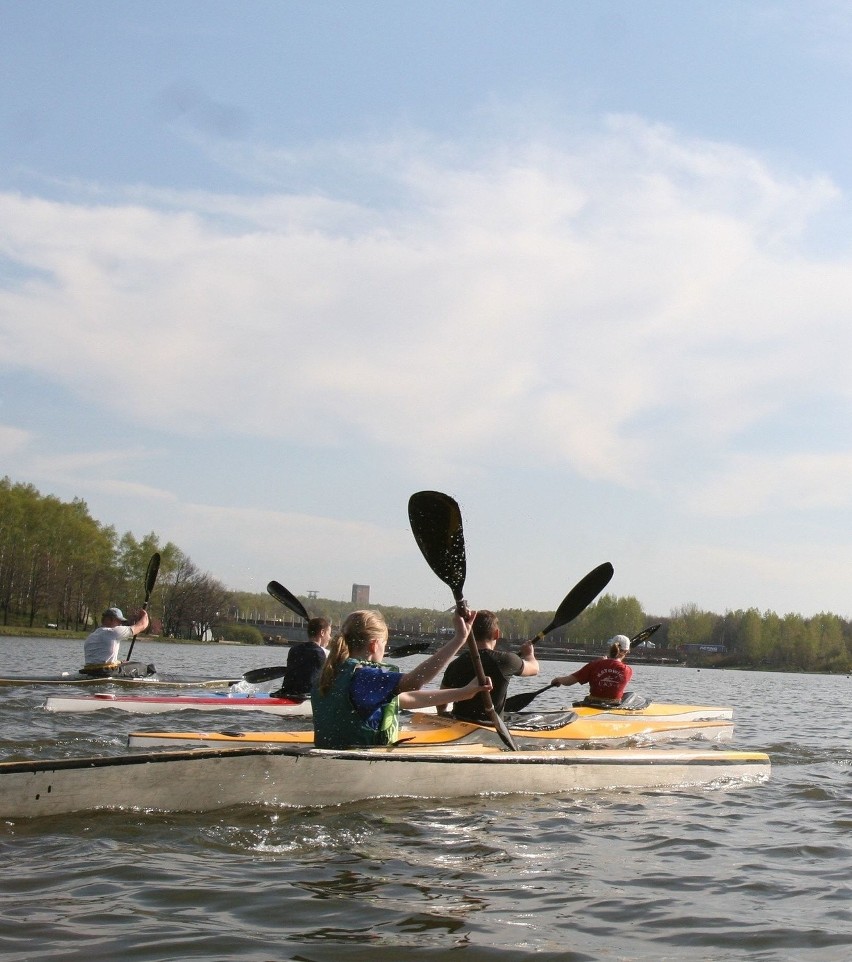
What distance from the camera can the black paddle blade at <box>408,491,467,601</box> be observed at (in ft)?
26.1

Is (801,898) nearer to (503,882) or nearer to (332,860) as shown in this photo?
(503,882)

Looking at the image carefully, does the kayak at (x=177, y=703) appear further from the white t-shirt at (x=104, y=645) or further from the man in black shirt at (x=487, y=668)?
the man in black shirt at (x=487, y=668)

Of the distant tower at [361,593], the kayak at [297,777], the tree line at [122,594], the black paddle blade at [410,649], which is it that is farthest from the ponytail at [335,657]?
the distant tower at [361,593]

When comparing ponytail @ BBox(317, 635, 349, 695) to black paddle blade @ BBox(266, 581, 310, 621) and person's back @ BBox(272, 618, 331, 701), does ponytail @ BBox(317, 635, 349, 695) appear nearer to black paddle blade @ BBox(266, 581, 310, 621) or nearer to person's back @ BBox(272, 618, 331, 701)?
person's back @ BBox(272, 618, 331, 701)

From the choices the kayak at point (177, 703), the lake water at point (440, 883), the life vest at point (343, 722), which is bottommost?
the kayak at point (177, 703)

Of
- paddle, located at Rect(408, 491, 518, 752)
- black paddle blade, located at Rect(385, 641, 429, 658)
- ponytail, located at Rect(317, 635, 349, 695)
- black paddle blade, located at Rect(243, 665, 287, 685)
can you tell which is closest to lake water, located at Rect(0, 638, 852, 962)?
ponytail, located at Rect(317, 635, 349, 695)

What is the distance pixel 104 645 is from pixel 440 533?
9712 mm

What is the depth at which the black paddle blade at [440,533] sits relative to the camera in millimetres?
7945

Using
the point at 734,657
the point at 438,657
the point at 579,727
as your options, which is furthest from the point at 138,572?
the point at 734,657

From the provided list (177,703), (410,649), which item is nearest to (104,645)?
(177,703)

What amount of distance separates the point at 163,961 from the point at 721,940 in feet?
8.27

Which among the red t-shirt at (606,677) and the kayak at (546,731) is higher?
the red t-shirt at (606,677)

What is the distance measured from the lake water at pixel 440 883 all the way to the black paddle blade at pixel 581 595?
12.4ft

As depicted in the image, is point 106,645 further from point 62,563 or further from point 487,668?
point 62,563
